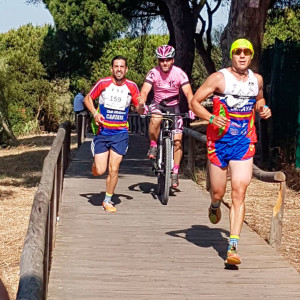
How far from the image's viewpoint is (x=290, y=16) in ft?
90.4

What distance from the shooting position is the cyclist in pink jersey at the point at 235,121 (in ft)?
23.3

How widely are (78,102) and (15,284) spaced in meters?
21.8

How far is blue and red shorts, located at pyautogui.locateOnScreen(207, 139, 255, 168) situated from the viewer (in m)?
7.25

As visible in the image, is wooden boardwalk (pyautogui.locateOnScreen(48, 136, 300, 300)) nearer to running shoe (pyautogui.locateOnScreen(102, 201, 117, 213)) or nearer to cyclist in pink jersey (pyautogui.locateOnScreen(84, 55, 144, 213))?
running shoe (pyautogui.locateOnScreen(102, 201, 117, 213))

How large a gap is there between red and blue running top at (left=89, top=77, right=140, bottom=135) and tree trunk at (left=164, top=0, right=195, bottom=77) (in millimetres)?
11940

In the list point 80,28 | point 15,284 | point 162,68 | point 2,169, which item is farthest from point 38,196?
point 80,28

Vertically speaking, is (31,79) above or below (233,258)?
below

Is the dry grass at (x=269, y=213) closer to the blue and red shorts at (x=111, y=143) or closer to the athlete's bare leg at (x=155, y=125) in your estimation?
the athlete's bare leg at (x=155, y=125)

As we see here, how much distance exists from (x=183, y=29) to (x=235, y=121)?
1480cm

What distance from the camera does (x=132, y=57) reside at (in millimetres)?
37969

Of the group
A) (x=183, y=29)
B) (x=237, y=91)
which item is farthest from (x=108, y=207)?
(x=183, y=29)

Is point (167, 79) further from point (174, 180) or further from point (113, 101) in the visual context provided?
point (174, 180)

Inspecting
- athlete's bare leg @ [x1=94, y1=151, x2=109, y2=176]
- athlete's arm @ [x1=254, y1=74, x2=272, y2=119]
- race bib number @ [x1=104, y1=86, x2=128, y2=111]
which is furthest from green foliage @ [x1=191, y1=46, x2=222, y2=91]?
athlete's arm @ [x1=254, y1=74, x2=272, y2=119]

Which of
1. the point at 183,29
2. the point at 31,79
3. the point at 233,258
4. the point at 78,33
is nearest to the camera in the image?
the point at 233,258
